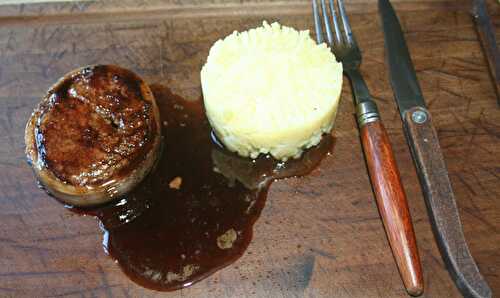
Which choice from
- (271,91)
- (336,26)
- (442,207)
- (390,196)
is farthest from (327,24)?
(442,207)

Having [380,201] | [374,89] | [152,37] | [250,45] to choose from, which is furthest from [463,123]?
[152,37]

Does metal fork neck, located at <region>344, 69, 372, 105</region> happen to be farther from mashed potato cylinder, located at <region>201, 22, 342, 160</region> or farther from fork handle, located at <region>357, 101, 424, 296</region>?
mashed potato cylinder, located at <region>201, 22, 342, 160</region>

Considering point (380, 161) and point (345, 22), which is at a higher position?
point (345, 22)

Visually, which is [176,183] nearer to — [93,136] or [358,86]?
[93,136]

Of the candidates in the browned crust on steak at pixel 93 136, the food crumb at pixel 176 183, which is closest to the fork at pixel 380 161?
the food crumb at pixel 176 183

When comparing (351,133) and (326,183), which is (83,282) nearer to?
(326,183)

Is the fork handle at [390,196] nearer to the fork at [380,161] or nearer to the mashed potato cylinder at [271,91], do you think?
the fork at [380,161]
